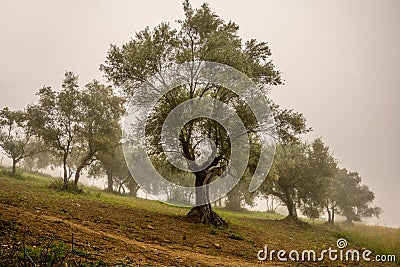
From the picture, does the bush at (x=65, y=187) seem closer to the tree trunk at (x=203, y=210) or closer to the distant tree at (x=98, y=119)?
the distant tree at (x=98, y=119)

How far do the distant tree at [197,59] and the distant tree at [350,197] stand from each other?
4076 cm

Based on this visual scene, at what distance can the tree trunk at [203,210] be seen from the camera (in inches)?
722

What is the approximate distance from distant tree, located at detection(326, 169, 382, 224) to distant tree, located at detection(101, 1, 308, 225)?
4076cm

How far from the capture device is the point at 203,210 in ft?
60.6

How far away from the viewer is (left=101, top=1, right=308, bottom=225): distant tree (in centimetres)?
1811

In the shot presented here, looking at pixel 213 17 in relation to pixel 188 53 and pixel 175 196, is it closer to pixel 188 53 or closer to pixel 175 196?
pixel 188 53

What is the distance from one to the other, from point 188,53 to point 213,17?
14.1 feet

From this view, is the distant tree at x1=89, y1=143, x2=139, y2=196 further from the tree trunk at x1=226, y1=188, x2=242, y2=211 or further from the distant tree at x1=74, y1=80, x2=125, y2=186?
the tree trunk at x1=226, y1=188, x2=242, y2=211

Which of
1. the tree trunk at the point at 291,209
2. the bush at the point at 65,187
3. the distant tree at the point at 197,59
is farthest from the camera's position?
the tree trunk at the point at 291,209

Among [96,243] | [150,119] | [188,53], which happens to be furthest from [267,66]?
[96,243]

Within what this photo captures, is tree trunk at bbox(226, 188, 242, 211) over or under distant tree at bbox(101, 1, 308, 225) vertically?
under

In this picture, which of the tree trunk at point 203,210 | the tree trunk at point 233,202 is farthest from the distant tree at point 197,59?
the tree trunk at point 233,202

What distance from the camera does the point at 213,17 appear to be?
66.2 ft

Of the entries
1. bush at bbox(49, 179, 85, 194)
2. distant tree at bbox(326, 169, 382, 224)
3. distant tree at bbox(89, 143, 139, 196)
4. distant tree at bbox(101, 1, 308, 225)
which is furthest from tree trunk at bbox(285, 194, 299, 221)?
distant tree at bbox(89, 143, 139, 196)
